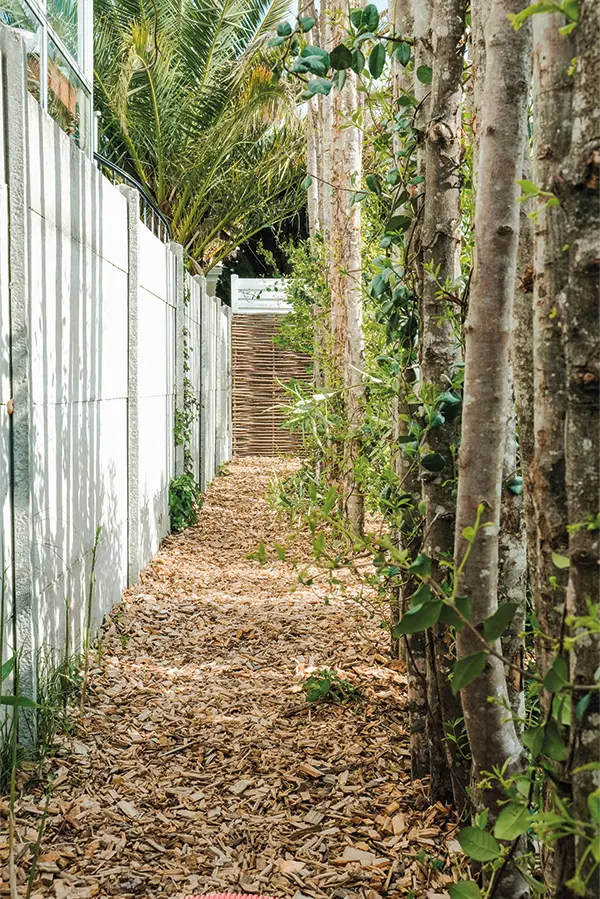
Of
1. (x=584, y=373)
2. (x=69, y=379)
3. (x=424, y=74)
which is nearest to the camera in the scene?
(x=584, y=373)

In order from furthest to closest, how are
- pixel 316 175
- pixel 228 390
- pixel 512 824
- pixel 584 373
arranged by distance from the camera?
1. pixel 228 390
2. pixel 316 175
3. pixel 512 824
4. pixel 584 373

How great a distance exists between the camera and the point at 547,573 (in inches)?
56.3

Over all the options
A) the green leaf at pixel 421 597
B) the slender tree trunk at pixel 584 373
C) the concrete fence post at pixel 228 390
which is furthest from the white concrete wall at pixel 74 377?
the concrete fence post at pixel 228 390

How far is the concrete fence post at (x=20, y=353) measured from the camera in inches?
121

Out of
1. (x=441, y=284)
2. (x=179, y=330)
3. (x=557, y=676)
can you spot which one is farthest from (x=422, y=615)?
(x=179, y=330)

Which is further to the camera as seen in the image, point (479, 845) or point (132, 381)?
point (132, 381)

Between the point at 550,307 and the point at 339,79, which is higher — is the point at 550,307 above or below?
below

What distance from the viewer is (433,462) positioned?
97.2 inches

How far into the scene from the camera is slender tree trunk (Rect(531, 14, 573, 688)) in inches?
49.9

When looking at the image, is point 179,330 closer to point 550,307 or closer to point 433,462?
point 433,462

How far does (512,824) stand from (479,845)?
0.48 ft

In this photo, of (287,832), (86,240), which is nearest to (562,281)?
(287,832)

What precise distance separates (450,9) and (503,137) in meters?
0.93

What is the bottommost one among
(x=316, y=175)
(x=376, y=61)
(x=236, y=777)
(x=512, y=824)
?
(x=236, y=777)
